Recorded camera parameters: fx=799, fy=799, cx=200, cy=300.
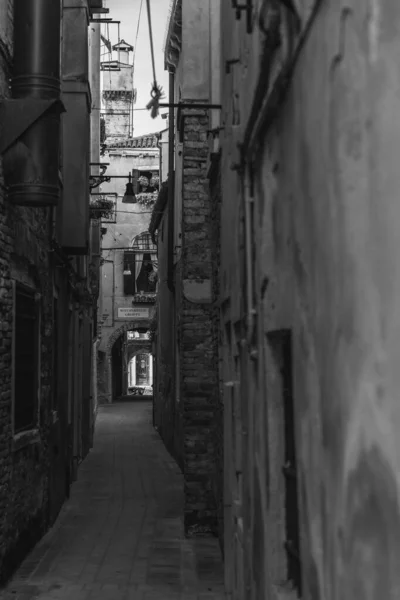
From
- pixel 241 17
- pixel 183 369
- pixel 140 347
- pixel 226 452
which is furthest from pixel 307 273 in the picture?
pixel 140 347

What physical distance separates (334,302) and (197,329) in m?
7.54

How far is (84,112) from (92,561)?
22.0ft

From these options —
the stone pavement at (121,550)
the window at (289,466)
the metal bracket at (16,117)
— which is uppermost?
the metal bracket at (16,117)

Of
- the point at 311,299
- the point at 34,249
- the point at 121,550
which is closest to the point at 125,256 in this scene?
the point at 34,249

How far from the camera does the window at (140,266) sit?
3497cm

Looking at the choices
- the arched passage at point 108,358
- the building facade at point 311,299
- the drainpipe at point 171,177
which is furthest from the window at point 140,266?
the building facade at point 311,299

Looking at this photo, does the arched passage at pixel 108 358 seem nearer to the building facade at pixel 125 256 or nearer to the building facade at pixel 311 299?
the building facade at pixel 125 256

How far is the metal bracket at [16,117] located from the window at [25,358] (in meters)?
1.47

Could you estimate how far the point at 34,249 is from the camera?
8898 millimetres

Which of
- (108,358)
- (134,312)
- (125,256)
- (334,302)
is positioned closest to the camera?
(334,302)

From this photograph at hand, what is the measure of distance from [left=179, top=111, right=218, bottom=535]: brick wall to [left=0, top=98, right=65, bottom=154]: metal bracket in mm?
3117

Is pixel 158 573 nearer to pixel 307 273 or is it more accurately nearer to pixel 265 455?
pixel 265 455

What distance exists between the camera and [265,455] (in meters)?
4.50

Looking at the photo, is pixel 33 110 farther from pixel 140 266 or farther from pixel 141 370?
pixel 141 370
